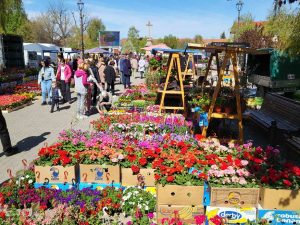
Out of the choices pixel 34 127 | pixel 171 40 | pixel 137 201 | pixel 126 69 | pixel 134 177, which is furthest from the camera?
pixel 171 40

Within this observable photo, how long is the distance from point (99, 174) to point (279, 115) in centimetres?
587

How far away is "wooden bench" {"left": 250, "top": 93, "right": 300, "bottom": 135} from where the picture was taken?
301 inches

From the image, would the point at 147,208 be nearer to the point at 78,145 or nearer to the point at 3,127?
the point at 78,145

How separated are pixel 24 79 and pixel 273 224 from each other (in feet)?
62.6

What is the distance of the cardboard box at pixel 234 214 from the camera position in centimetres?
418

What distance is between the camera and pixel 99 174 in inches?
204

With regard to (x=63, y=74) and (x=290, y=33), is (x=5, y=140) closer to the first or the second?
(x=63, y=74)

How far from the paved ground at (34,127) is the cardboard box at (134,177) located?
2429 mm

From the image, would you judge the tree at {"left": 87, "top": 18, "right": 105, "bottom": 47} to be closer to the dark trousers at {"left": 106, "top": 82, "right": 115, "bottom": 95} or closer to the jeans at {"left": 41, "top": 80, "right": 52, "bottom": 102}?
the dark trousers at {"left": 106, "top": 82, "right": 115, "bottom": 95}

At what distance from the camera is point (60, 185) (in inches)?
203

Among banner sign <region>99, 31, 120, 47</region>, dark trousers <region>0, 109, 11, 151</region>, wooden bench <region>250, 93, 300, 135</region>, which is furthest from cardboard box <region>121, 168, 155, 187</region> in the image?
banner sign <region>99, 31, 120, 47</region>

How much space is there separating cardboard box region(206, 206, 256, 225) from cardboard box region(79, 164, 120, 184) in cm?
166

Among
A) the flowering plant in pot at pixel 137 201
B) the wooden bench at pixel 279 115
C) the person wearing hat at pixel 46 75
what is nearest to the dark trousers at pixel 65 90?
the person wearing hat at pixel 46 75

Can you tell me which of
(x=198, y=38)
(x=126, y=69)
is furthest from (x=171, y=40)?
(x=126, y=69)
